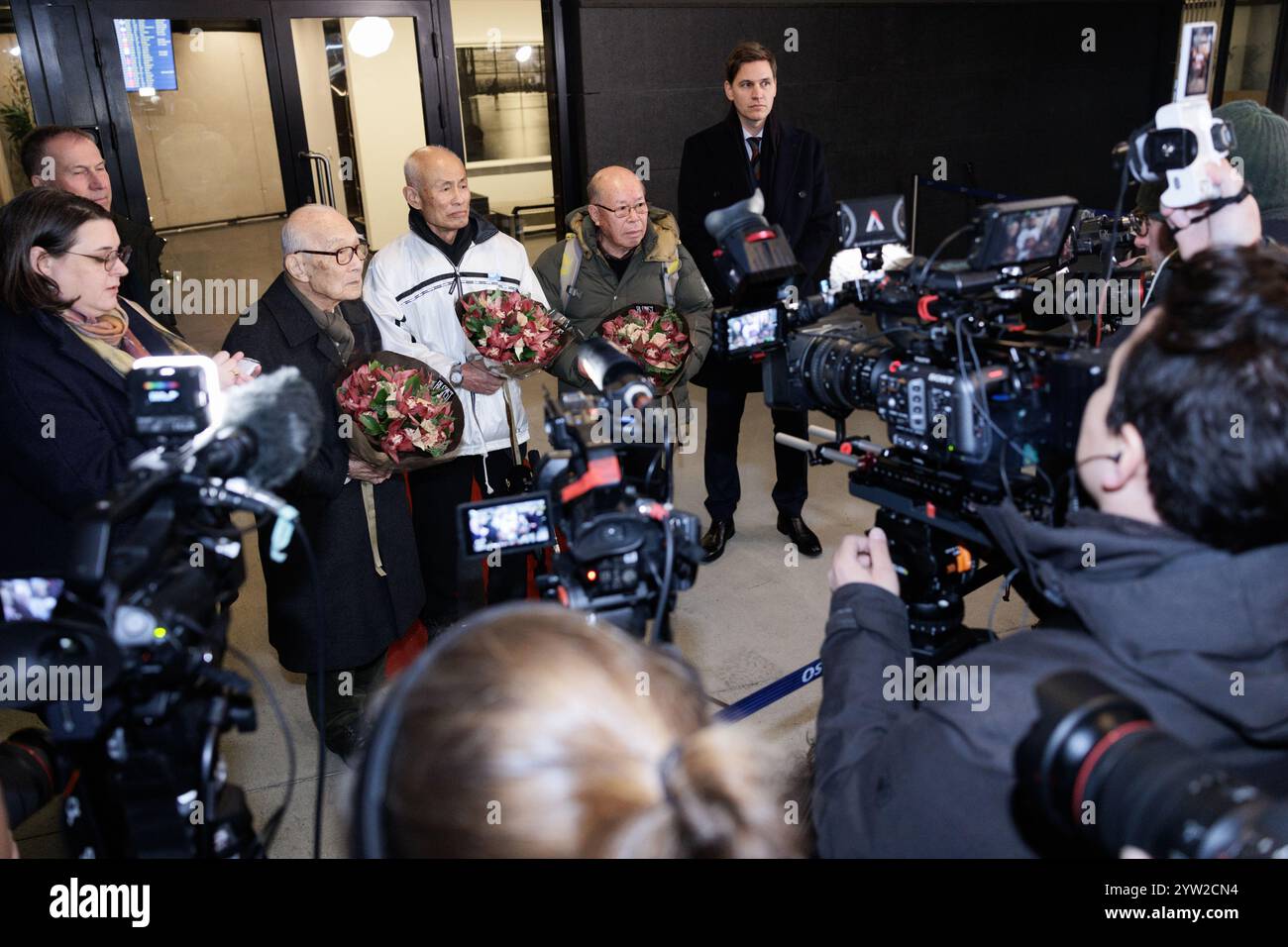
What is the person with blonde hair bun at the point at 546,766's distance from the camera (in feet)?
2.05

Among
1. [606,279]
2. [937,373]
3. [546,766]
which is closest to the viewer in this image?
[546,766]

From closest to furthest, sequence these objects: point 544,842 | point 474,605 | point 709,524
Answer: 1. point 544,842
2. point 474,605
3. point 709,524

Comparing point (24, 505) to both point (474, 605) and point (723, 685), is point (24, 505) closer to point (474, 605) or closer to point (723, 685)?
point (474, 605)

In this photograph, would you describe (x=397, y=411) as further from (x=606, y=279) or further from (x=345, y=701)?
(x=606, y=279)

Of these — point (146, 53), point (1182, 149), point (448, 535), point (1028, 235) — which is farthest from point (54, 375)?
point (146, 53)

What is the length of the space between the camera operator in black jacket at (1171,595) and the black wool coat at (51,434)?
1601mm

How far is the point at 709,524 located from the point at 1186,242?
88.0 inches

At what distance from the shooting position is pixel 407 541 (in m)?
2.58

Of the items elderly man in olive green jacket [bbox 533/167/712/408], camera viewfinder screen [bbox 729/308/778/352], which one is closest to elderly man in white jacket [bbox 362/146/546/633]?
elderly man in olive green jacket [bbox 533/167/712/408]

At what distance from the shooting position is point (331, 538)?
7.91 ft

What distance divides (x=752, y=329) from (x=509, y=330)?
84 centimetres

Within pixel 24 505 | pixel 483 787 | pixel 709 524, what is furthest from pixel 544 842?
pixel 709 524

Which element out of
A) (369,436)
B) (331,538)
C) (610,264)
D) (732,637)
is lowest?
(732,637)

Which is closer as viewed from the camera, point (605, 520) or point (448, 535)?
point (605, 520)
